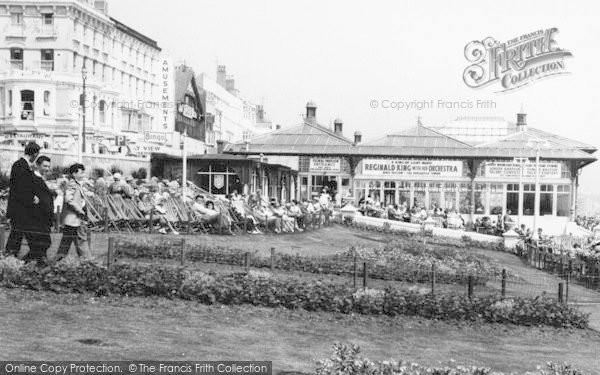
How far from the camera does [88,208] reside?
21.9 meters

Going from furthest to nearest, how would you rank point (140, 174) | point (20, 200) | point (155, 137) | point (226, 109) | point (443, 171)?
point (226, 109), point (443, 171), point (155, 137), point (140, 174), point (20, 200)

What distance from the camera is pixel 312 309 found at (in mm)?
13922

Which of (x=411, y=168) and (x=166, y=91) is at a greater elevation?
(x=166, y=91)

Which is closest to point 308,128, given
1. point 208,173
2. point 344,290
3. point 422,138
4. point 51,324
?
point 422,138

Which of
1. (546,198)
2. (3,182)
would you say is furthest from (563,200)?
(3,182)

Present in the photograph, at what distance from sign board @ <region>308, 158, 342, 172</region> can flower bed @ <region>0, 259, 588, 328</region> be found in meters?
35.1

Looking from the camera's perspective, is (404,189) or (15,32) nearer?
(15,32)

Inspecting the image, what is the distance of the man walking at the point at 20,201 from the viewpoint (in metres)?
13.6

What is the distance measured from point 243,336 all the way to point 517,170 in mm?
39658

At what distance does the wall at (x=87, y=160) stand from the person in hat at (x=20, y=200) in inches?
684

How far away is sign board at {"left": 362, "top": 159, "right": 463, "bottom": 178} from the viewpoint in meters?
49.4

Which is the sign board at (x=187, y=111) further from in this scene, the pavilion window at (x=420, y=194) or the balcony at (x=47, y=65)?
the pavilion window at (x=420, y=194)

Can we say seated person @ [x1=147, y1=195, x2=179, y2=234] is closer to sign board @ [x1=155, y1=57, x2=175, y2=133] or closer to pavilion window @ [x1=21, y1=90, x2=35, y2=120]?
pavilion window @ [x1=21, y1=90, x2=35, y2=120]

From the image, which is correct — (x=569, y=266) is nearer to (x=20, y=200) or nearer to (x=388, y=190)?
(x=20, y=200)
